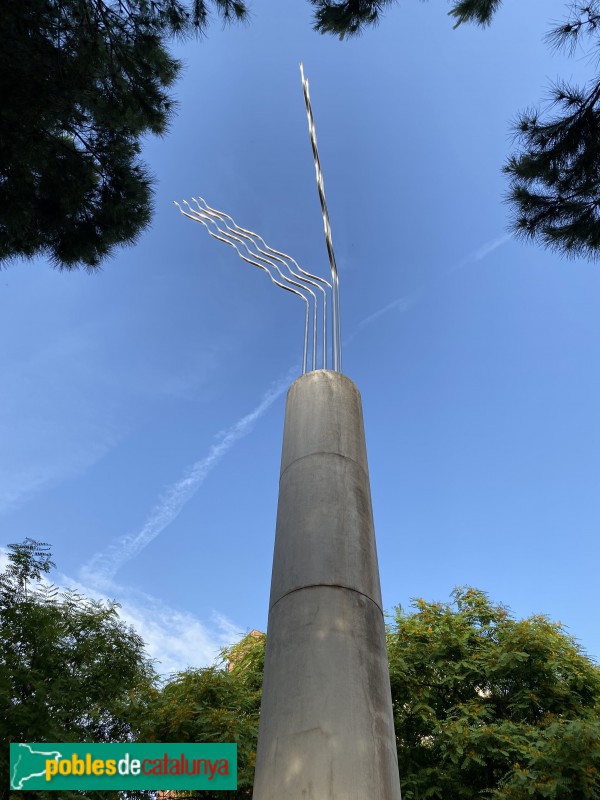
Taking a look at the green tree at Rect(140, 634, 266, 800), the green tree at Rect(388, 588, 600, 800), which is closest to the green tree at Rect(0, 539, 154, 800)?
the green tree at Rect(140, 634, 266, 800)

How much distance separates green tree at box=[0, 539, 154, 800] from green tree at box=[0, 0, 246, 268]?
461 cm

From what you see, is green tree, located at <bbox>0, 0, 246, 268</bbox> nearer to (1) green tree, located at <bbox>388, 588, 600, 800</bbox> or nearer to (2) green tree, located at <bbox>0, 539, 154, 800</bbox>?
(2) green tree, located at <bbox>0, 539, 154, 800</bbox>

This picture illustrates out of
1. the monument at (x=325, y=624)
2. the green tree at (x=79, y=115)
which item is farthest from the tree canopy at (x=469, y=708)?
the green tree at (x=79, y=115)

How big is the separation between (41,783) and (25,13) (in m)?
7.15

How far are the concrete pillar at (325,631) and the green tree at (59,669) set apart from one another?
4.41m

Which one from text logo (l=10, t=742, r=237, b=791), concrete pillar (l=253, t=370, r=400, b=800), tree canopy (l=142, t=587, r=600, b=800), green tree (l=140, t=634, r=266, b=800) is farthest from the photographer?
green tree (l=140, t=634, r=266, b=800)

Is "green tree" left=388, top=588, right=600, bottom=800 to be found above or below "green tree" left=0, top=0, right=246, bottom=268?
below

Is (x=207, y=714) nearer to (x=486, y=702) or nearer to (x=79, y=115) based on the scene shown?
(x=486, y=702)

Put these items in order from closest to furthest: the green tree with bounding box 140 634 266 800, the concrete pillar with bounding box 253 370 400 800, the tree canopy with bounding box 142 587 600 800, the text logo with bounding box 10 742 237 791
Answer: the concrete pillar with bounding box 253 370 400 800 < the text logo with bounding box 10 742 237 791 < the tree canopy with bounding box 142 587 600 800 < the green tree with bounding box 140 634 266 800

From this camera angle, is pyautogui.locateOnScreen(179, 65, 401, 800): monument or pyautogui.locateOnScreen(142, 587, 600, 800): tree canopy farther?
pyautogui.locateOnScreen(142, 587, 600, 800): tree canopy

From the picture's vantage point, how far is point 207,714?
26.8 feet

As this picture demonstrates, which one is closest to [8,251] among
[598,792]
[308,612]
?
[308,612]

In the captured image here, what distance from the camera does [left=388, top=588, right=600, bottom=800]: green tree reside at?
731 cm

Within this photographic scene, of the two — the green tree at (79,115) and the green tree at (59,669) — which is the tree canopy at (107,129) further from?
the green tree at (59,669)
